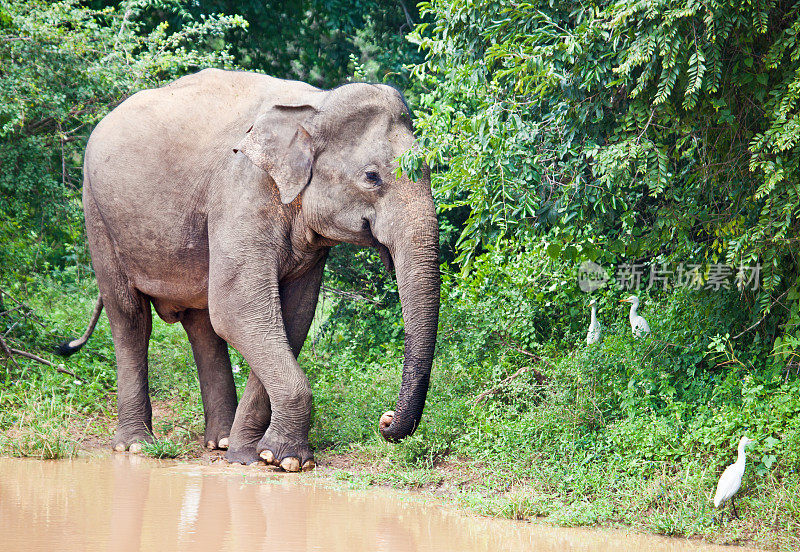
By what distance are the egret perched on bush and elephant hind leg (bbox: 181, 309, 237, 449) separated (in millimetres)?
3305

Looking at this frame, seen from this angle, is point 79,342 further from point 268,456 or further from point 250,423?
point 268,456

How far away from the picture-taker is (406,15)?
12.9 m

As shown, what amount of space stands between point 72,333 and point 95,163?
2.80 meters

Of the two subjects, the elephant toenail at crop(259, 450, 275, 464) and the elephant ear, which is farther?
the elephant ear

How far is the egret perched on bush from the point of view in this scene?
743 centimetres

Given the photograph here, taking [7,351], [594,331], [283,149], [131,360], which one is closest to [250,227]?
[283,149]

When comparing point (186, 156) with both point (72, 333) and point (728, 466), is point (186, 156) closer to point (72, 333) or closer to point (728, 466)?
point (72, 333)

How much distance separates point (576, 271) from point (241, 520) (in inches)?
159

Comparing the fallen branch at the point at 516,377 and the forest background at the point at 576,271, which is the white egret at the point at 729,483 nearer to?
the forest background at the point at 576,271

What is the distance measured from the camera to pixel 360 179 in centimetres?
720

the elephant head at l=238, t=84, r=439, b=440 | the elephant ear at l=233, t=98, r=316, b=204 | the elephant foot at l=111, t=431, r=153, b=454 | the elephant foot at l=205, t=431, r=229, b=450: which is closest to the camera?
the elephant head at l=238, t=84, r=439, b=440

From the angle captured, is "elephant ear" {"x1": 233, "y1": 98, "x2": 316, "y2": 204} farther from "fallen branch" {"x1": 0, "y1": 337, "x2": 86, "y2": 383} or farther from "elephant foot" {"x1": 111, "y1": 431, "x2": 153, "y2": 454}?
"fallen branch" {"x1": 0, "y1": 337, "x2": 86, "y2": 383}

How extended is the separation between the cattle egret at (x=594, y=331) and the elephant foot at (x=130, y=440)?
357cm

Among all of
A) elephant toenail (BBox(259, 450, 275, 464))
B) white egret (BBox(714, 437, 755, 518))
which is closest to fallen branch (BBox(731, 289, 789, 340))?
white egret (BBox(714, 437, 755, 518))
